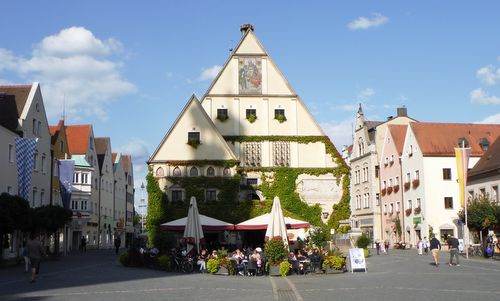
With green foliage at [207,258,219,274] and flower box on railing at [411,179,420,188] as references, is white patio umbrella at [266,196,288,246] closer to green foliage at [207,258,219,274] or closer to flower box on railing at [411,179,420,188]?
green foliage at [207,258,219,274]

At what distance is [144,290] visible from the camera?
18.7 m

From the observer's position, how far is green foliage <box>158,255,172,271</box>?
2822 centimetres

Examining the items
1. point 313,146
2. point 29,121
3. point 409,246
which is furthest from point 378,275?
point 409,246

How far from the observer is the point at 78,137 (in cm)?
6700

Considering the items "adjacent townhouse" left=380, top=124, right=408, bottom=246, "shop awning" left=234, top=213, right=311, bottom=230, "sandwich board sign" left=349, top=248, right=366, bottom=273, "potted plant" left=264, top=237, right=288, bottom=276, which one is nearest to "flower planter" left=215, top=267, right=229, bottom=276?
"potted plant" left=264, top=237, right=288, bottom=276

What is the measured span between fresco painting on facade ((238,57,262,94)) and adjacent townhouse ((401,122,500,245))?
19.5 m

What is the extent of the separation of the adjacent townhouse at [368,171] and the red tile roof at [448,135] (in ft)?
29.5

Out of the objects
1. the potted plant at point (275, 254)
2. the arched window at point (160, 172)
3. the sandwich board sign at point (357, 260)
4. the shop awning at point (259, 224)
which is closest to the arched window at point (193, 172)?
the arched window at point (160, 172)

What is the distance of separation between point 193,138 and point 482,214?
21119mm

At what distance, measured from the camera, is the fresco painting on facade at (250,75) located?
164 ft

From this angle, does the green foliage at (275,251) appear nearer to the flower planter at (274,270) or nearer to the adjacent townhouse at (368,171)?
the flower planter at (274,270)

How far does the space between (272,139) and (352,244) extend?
1066 cm

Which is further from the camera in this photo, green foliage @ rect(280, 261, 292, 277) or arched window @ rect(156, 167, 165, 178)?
arched window @ rect(156, 167, 165, 178)

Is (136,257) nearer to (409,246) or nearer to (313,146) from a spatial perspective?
(313,146)
